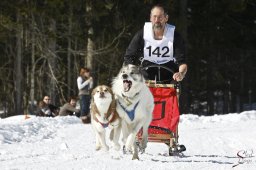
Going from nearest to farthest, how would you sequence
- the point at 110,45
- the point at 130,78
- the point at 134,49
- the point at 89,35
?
the point at 130,78, the point at 134,49, the point at 89,35, the point at 110,45

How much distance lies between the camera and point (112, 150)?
23.7ft

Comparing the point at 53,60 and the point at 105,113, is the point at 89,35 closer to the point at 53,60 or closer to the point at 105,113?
the point at 53,60

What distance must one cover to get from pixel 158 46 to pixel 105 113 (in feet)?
3.93

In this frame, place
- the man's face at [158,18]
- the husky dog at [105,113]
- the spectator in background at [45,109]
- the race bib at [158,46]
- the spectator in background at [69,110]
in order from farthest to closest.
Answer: the spectator in background at [45,109] → the spectator in background at [69,110] → the race bib at [158,46] → the man's face at [158,18] → the husky dog at [105,113]

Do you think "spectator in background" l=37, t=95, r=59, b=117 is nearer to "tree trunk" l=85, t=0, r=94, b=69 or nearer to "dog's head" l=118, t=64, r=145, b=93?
"tree trunk" l=85, t=0, r=94, b=69

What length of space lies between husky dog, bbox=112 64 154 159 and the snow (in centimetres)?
32

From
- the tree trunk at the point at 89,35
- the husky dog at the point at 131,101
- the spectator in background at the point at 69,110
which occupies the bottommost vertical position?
the spectator in background at the point at 69,110

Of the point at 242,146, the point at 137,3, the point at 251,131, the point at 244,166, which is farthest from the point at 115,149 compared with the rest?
the point at 137,3

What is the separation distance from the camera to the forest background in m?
21.7

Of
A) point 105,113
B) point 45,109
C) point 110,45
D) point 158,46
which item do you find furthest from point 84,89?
point 105,113

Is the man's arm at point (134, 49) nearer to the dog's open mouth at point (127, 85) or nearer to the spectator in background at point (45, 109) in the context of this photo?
the dog's open mouth at point (127, 85)

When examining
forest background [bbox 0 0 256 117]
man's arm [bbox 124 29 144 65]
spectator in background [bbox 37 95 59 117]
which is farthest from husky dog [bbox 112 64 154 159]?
forest background [bbox 0 0 256 117]

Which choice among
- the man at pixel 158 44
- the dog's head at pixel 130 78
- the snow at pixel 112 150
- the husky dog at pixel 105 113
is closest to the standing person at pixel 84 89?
the snow at pixel 112 150

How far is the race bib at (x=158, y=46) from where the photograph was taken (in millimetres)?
7410
